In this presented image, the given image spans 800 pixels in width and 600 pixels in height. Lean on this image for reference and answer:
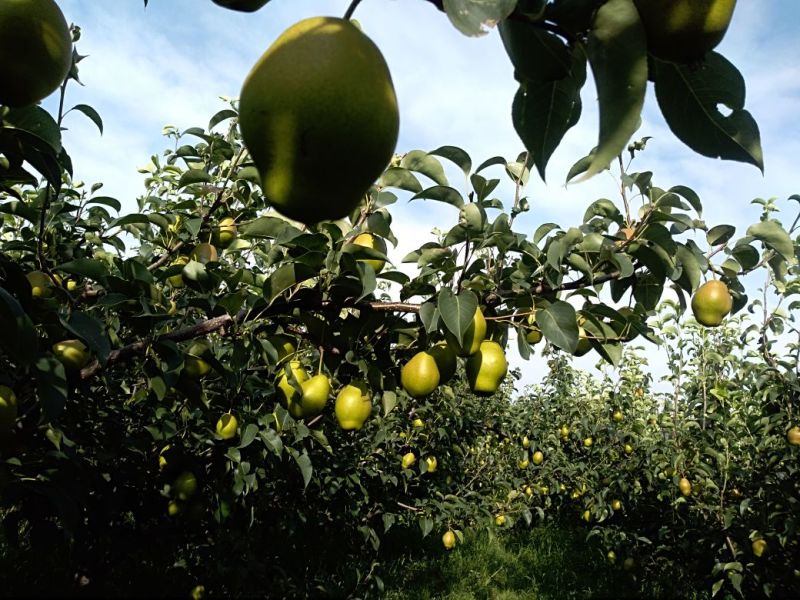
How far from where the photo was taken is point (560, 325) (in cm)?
166

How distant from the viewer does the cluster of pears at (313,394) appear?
2037 mm

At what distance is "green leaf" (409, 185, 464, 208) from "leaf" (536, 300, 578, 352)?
0.42 m

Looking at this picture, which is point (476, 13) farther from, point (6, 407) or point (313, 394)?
point (313, 394)

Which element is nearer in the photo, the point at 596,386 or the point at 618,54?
the point at 618,54

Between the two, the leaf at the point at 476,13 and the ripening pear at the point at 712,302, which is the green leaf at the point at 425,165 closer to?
the ripening pear at the point at 712,302

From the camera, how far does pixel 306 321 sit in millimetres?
1949

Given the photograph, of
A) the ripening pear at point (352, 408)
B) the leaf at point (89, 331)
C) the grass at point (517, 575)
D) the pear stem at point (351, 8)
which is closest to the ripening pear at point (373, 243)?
the ripening pear at point (352, 408)

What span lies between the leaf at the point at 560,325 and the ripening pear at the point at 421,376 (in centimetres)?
35

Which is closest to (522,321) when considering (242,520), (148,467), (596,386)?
(148,467)

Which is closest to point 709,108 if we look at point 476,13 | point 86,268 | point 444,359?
point 476,13

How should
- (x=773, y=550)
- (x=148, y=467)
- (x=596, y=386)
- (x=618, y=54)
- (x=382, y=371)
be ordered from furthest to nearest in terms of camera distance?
(x=596, y=386)
(x=773, y=550)
(x=148, y=467)
(x=382, y=371)
(x=618, y=54)

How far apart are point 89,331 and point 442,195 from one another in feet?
3.38

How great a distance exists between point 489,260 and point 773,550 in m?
3.85

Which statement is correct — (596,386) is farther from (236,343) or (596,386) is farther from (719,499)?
(236,343)
